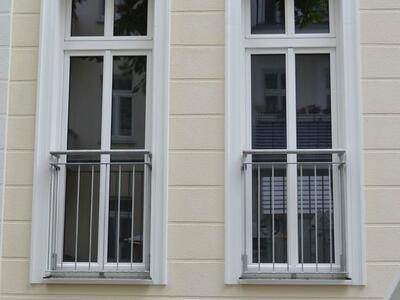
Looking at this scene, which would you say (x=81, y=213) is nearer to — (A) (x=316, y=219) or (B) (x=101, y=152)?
(B) (x=101, y=152)

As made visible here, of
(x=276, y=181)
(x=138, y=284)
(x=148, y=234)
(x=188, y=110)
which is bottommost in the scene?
(x=138, y=284)

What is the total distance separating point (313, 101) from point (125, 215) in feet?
6.81

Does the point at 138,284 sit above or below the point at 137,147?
below

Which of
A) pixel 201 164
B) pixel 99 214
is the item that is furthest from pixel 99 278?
pixel 201 164

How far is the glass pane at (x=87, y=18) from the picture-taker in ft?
23.5

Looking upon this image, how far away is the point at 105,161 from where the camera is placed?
6906mm

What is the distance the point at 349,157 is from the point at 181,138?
1.53 m

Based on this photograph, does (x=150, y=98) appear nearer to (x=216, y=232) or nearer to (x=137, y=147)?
(x=137, y=147)

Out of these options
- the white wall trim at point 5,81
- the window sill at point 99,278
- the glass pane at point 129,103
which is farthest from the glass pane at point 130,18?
the window sill at point 99,278

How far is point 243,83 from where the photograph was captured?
6.88m

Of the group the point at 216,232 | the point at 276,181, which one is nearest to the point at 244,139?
the point at 276,181

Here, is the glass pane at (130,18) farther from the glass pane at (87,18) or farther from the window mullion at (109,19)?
the glass pane at (87,18)

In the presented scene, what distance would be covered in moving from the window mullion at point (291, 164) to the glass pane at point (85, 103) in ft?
5.95

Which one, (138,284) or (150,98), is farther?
(150,98)
